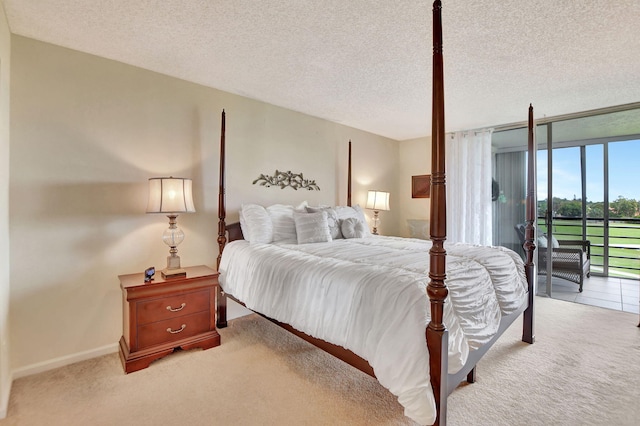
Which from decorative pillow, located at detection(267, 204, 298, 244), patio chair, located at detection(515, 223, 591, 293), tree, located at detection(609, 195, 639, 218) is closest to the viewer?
decorative pillow, located at detection(267, 204, 298, 244)

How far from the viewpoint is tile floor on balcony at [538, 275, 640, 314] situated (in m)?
3.61

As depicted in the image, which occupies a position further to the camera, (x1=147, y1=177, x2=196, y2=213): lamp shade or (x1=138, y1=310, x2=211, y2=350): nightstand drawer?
(x1=147, y1=177, x2=196, y2=213): lamp shade

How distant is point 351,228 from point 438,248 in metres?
2.00

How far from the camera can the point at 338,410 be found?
5.68 feet

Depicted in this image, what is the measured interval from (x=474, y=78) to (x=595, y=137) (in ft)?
10.1

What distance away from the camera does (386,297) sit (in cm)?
152

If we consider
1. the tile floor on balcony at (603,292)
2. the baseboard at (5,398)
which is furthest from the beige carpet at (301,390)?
the tile floor on balcony at (603,292)

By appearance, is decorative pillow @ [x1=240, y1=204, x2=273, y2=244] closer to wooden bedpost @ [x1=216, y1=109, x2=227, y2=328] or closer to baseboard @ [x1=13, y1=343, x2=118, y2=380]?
wooden bedpost @ [x1=216, y1=109, x2=227, y2=328]

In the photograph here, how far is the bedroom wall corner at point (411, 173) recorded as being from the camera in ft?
16.6

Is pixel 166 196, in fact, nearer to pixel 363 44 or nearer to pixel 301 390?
pixel 301 390

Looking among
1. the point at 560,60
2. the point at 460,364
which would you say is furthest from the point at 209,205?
the point at 560,60

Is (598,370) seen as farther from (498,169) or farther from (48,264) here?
(48,264)

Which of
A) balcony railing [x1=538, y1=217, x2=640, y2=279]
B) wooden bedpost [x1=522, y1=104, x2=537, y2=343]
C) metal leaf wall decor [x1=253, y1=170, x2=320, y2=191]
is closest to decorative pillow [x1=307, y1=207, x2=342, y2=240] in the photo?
metal leaf wall decor [x1=253, y1=170, x2=320, y2=191]

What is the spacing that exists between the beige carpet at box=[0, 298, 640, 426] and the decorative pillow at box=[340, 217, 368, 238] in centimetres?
127
